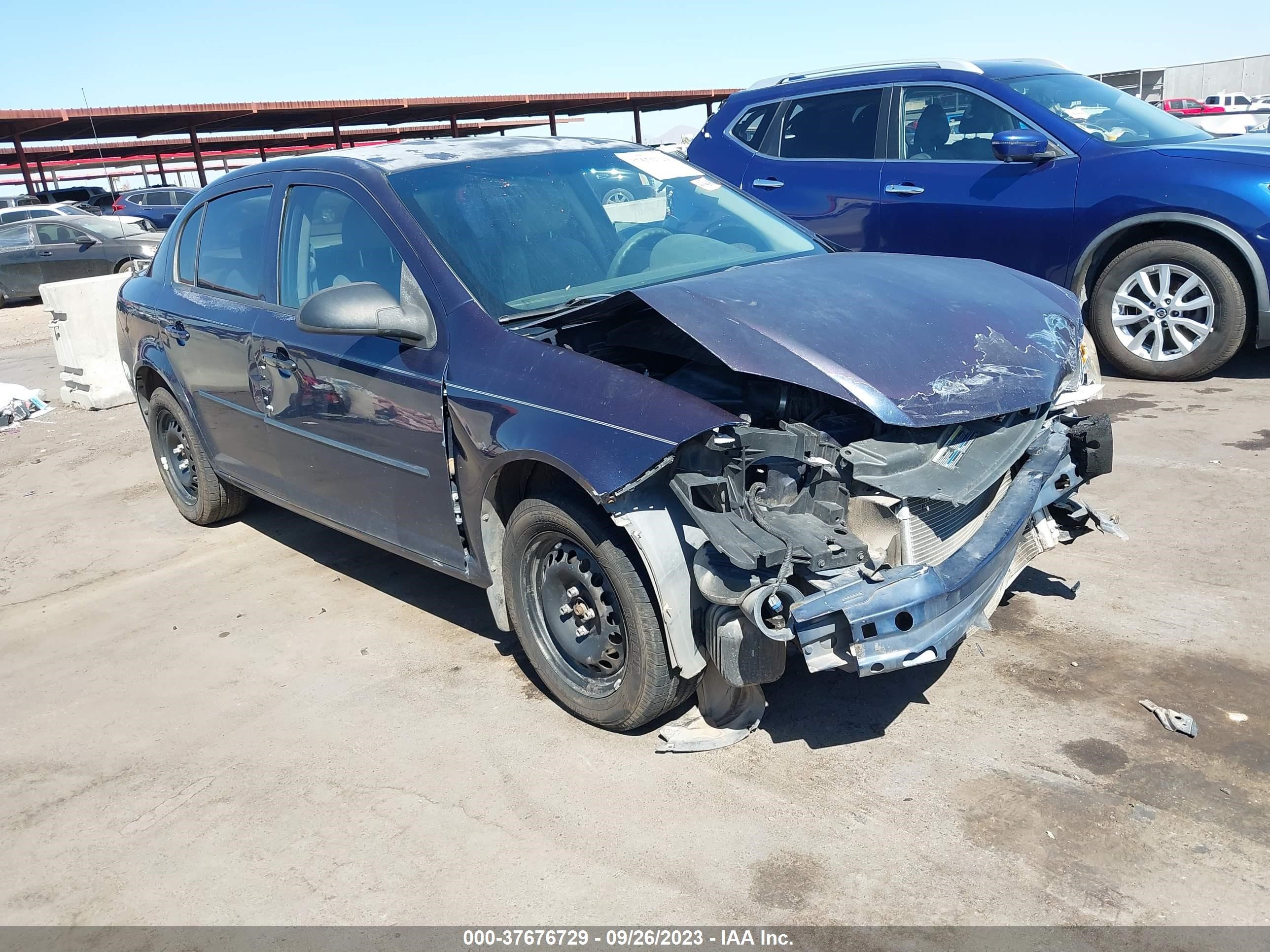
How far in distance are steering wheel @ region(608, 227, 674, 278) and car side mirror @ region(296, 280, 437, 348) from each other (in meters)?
0.72

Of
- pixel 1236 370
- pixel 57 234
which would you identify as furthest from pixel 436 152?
pixel 57 234

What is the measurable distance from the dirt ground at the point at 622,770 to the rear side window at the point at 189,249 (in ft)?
5.12

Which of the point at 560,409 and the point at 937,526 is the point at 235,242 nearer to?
the point at 560,409

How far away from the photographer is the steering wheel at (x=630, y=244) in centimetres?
384

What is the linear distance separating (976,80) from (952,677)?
482 centimetres

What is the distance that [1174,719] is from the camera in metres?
3.08

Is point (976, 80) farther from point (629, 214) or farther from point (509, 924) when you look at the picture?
point (509, 924)

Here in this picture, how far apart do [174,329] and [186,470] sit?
1.05 meters

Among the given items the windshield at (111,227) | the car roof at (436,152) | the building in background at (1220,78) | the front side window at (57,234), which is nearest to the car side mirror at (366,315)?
the car roof at (436,152)

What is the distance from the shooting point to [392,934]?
8.42 ft

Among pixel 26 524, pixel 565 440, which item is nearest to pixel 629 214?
pixel 565 440

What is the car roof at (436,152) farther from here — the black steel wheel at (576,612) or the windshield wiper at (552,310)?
the black steel wheel at (576,612)

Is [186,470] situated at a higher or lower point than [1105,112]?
lower

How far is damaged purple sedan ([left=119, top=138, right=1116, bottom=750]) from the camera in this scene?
112 inches
